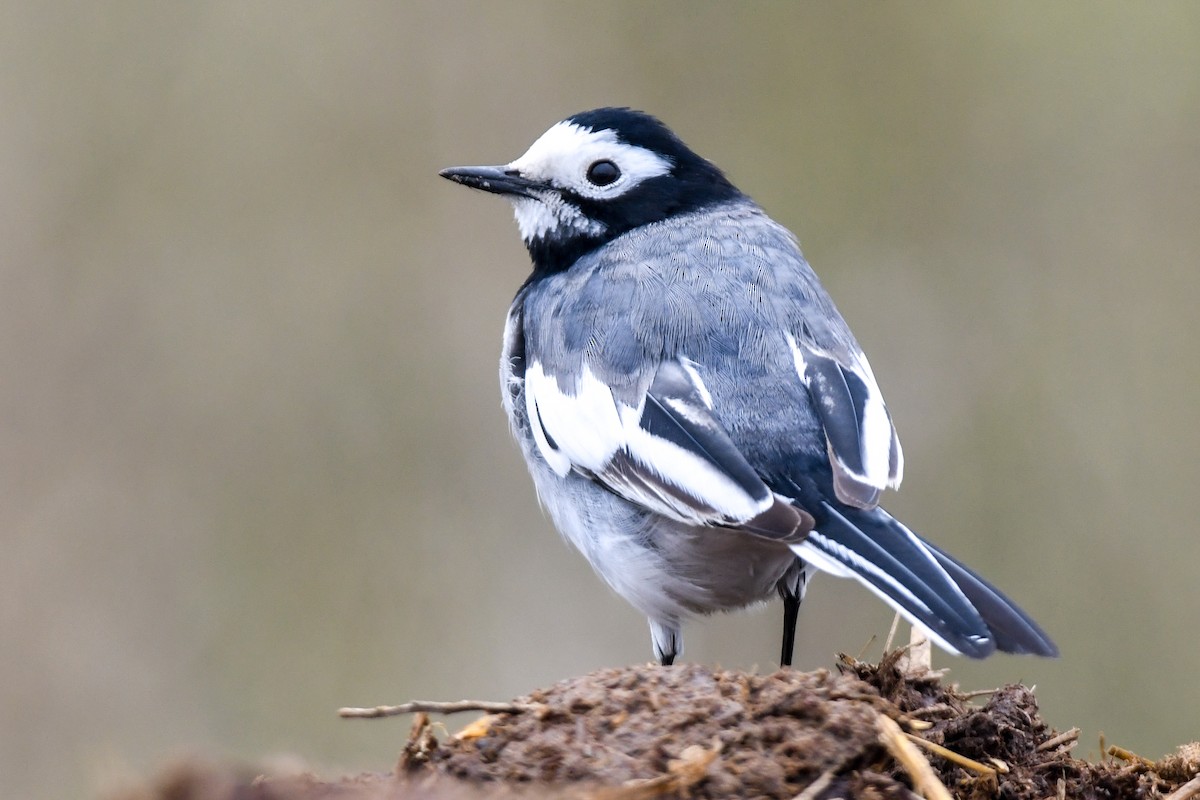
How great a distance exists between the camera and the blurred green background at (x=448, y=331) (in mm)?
8062

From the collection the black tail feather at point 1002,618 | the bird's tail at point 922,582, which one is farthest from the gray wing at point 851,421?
the black tail feather at point 1002,618

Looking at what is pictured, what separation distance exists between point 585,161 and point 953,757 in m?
3.47

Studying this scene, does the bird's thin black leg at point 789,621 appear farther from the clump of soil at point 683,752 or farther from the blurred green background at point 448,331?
the blurred green background at point 448,331

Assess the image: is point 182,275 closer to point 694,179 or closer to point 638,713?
point 694,179

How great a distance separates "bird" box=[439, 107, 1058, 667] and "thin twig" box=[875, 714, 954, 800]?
80cm

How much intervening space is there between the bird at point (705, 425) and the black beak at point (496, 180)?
0.24m

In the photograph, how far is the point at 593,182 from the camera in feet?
18.1

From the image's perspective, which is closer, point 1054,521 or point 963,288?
point 1054,521

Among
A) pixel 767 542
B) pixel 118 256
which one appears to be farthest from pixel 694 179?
pixel 118 256

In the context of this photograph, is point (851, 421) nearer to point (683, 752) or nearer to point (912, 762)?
point (912, 762)

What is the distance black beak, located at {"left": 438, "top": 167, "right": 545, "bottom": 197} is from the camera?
220 inches

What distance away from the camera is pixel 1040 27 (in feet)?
31.2

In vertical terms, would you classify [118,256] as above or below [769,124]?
below

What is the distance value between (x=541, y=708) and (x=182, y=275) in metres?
7.30
